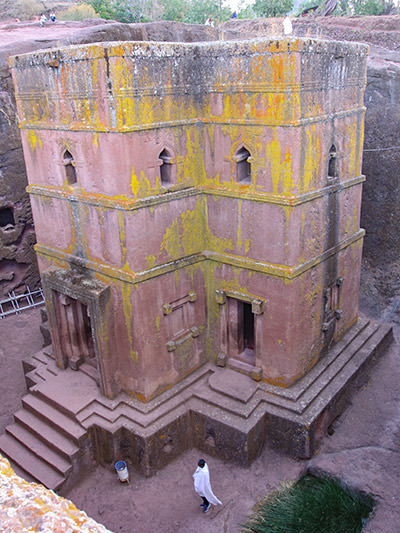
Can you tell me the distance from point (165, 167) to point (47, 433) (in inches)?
209

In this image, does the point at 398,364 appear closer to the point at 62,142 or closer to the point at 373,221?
the point at 373,221

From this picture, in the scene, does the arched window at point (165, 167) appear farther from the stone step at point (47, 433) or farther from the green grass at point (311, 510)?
the green grass at point (311, 510)

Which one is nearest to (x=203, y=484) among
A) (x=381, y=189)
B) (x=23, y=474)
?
(x=23, y=474)

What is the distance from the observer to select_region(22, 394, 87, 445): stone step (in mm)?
8711

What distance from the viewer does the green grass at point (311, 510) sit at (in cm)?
763

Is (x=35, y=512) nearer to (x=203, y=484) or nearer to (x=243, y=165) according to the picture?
(x=203, y=484)

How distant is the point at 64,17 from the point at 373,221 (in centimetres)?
2198

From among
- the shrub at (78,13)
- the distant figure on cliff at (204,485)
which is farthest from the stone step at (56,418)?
the shrub at (78,13)

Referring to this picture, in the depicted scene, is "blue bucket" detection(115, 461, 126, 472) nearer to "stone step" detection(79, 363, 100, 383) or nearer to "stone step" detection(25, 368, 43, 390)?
"stone step" detection(79, 363, 100, 383)

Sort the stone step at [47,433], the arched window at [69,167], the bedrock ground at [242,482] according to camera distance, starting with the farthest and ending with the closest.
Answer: the arched window at [69,167] → the stone step at [47,433] → the bedrock ground at [242,482]

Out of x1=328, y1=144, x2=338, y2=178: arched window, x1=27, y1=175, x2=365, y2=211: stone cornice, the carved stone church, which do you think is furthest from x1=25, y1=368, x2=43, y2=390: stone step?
x1=328, y1=144, x2=338, y2=178: arched window

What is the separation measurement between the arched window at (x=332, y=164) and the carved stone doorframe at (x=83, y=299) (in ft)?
15.3

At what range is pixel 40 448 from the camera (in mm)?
8984

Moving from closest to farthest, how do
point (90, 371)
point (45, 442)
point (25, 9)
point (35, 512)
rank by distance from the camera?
point (35, 512) → point (45, 442) → point (90, 371) → point (25, 9)
